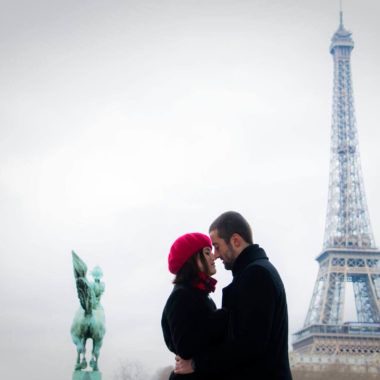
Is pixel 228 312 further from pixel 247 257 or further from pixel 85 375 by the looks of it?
pixel 85 375

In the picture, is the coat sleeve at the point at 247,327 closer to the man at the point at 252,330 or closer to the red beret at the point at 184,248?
the man at the point at 252,330

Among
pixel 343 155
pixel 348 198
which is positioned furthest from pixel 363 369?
pixel 343 155

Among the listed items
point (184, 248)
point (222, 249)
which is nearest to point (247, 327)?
point (222, 249)

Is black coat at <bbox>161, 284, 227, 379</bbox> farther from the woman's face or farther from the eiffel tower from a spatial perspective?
the eiffel tower

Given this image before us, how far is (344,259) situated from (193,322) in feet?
193

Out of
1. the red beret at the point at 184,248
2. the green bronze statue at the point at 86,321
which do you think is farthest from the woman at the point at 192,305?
the green bronze statue at the point at 86,321

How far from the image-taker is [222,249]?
4.07 m

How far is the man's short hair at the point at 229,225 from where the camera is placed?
13.2 ft

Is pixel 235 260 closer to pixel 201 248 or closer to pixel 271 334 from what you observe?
pixel 201 248

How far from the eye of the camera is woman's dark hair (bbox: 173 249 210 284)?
4062mm

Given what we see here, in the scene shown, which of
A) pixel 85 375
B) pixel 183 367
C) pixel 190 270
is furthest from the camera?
pixel 85 375

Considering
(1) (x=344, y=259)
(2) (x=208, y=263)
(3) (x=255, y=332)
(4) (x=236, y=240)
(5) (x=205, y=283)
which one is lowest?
(3) (x=255, y=332)

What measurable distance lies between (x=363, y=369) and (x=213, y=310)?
48431mm

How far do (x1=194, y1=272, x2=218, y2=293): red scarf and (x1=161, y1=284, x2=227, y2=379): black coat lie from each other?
Result: 0.04m
